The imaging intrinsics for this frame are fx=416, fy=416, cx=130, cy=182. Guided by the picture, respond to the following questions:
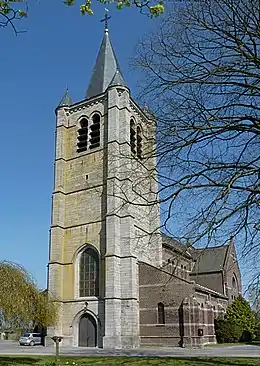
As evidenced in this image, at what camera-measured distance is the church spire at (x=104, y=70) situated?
40344 millimetres

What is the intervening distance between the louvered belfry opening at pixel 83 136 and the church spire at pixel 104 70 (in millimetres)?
2933

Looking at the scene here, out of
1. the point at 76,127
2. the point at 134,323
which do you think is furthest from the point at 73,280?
the point at 76,127

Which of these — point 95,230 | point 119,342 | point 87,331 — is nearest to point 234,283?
point 95,230

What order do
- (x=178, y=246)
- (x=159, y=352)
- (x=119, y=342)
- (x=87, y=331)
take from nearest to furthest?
(x=178, y=246)
(x=159, y=352)
(x=119, y=342)
(x=87, y=331)

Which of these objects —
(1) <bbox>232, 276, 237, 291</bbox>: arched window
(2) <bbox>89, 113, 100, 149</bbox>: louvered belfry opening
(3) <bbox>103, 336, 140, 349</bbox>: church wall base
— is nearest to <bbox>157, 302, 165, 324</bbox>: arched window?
(3) <bbox>103, 336, 140, 349</bbox>: church wall base

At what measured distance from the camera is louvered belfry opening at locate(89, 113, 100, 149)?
3744cm

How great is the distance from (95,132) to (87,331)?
17.1 m

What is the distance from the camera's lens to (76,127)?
1548 inches

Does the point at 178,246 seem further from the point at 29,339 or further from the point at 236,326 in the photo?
the point at 236,326

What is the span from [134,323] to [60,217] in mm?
11273

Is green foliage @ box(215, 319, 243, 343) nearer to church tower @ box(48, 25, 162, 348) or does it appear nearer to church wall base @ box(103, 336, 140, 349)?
church tower @ box(48, 25, 162, 348)

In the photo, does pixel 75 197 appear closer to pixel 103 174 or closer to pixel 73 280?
pixel 103 174

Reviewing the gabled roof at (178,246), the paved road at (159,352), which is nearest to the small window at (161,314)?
the paved road at (159,352)

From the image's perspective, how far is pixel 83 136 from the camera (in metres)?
38.6
